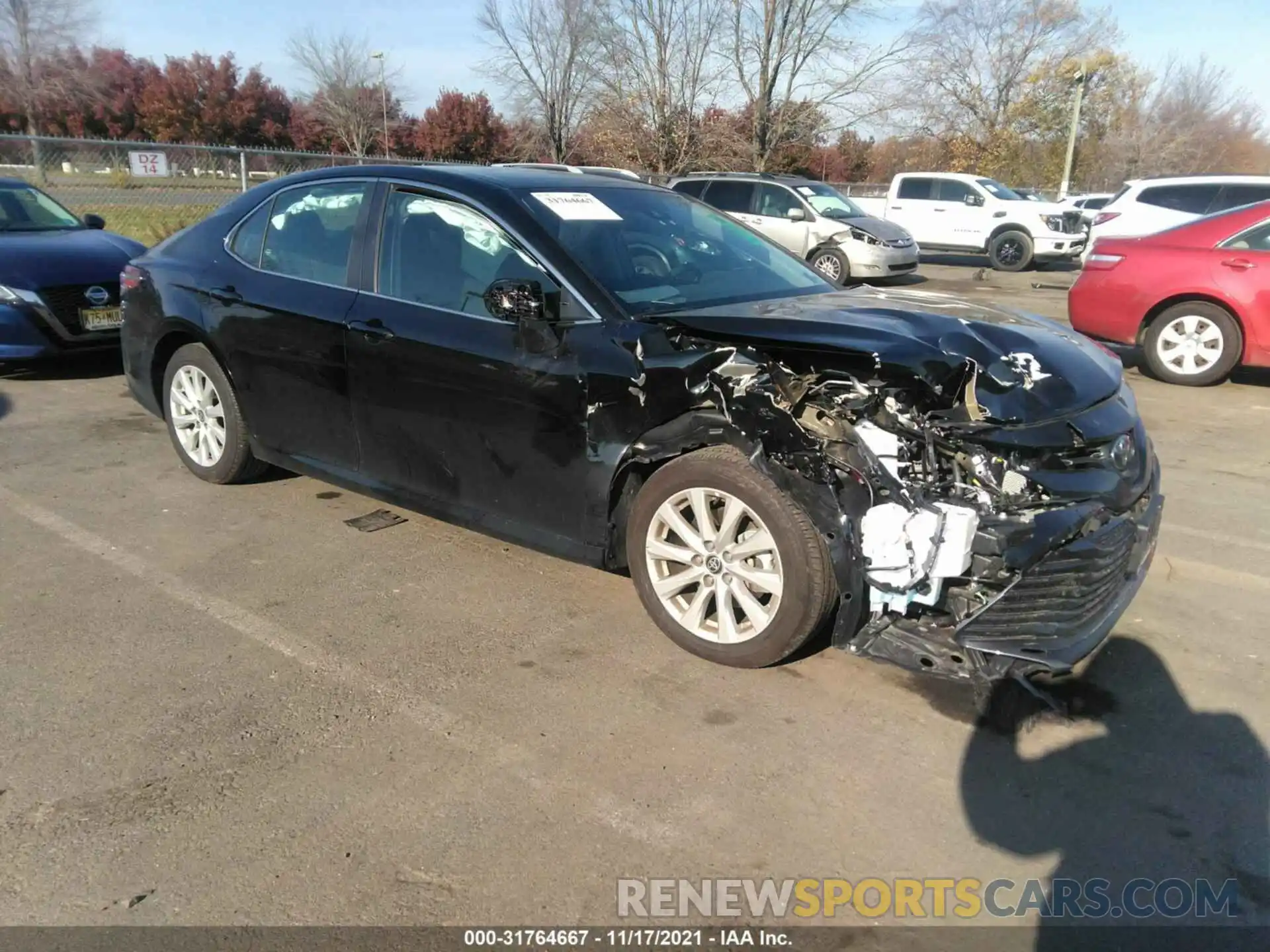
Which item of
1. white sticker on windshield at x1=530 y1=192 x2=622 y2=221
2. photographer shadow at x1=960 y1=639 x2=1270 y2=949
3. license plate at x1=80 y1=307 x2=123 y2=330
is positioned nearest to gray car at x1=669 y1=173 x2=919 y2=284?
license plate at x1=80 y1=307 x2=123 y2=330

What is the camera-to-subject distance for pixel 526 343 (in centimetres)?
355

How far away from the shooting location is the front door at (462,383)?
3.54 m

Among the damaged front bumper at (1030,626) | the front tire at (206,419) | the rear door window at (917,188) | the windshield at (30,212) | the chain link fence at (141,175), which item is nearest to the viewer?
the damaged front bumper at (1030,626)

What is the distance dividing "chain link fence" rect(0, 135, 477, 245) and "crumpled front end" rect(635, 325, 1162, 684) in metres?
12.1

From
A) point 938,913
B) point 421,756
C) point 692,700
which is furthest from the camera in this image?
point 692,700

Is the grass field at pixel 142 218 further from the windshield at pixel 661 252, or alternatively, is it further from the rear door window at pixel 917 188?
the rear door window at pixel 917 188

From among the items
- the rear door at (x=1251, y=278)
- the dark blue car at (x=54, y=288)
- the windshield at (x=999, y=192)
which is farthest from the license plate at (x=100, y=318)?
the windshield at (x=999, y=192)

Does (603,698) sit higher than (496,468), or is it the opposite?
(496,468)

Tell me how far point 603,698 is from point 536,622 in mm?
631

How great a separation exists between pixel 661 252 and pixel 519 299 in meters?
0.82

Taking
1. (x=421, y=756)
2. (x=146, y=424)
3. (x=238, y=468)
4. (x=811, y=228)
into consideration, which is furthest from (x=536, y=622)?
(x=811, y=228)

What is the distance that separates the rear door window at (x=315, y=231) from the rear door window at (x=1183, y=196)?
45.5ft

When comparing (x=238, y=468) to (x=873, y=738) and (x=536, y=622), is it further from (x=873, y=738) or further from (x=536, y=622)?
(x=873, y=738)

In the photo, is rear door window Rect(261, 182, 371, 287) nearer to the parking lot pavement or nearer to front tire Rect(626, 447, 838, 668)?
the parking lot pavement
